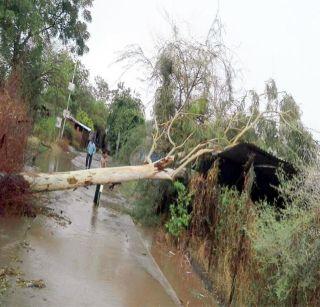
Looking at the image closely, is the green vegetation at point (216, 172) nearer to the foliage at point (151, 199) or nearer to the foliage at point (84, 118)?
the foliage at point (151, 199)

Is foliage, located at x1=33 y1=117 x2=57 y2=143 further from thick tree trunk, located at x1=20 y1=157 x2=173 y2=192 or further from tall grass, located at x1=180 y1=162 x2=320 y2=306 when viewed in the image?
tall grass, located at x1=180 y1=162 x2=320 y2=306

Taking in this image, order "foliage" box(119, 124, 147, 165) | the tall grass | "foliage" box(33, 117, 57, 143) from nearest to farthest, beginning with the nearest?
the tall grass
"foliage" box(119, 124, 147, 165)
"foliage" box(33, 117, 57, 143)

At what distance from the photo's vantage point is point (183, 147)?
14.0m

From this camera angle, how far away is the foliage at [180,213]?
12.4 meters

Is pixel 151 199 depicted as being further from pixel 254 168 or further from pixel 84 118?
pixel 84 118

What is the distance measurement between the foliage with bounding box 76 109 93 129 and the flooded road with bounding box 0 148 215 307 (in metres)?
46.4

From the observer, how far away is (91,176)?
1118 centimetres

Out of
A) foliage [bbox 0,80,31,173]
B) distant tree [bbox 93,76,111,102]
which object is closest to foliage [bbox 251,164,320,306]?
foliage [bbox 0,80,31,173]

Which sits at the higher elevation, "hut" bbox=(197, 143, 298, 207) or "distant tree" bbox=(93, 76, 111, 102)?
"distant tree" bbox=(93, 76, 111, 102)

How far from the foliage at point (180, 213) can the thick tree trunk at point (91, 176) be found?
0.67m

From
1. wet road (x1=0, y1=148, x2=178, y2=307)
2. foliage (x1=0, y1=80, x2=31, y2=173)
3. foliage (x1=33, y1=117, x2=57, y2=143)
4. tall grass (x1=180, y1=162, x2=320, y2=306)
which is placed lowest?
wet road (x1=0, y1=148, x2=178, y2=307)

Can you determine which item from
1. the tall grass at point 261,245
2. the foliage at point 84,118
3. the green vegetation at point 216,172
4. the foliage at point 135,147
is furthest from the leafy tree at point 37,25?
the foliage at point 84,118

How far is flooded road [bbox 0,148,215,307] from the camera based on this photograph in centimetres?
656

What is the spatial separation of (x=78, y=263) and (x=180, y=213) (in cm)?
476
